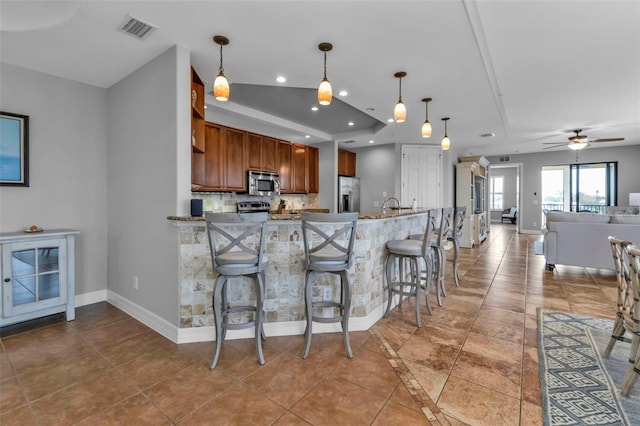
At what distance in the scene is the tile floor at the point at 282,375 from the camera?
1629 millimetres

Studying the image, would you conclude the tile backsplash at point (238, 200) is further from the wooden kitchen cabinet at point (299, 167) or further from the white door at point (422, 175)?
the white door at point (422, 175)

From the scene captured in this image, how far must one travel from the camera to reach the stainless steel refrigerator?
21.1 ft

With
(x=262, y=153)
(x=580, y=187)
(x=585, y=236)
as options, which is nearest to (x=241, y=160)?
(x=262, y=153)

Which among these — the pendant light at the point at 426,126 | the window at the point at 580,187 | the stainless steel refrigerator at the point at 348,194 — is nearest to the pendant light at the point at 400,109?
the pendant light at the point at 426,126

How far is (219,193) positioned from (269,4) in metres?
3.38

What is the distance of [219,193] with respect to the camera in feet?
16.2

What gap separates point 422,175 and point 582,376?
527 cm

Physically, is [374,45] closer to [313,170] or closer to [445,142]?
[445,142]

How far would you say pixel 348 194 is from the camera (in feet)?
21.9

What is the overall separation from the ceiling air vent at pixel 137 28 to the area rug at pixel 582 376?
11.8 ft

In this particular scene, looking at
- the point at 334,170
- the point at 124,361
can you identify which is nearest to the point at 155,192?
the point at 124,361

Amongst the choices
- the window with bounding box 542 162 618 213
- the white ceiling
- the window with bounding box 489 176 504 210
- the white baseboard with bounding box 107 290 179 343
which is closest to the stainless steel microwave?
the white ceiling

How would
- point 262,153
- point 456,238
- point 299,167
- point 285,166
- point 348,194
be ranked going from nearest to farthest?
point 456,238 < point 262,153 < point 285,166 < point 299,167 < point 348,194

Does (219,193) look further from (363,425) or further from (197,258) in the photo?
(363,425)
